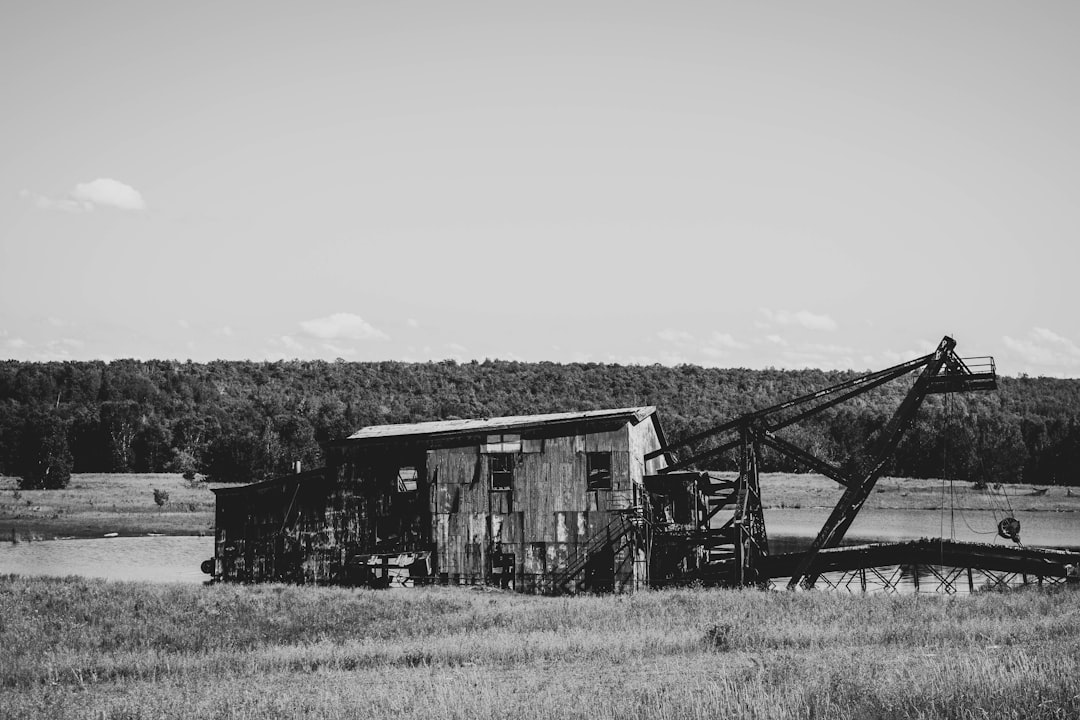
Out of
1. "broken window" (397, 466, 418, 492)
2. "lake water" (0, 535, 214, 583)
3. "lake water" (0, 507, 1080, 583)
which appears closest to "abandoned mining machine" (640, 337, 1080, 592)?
"lake water" (0, 507, 1080, 583)

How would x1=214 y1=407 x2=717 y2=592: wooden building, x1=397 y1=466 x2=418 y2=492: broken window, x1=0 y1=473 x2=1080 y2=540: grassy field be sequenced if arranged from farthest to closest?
x1=0 y1=473 x2=1080 y2=540: grassy field
x1=397 y1=466 x2=418 y2=492: broken window
x1=214 y1=407 x2=717 y2=592: wooden building

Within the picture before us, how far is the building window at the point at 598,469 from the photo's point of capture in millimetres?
39250

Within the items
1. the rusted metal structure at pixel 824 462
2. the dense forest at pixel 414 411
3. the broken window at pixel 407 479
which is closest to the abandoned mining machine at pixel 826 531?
the rusted metal structure at pixel 824 462

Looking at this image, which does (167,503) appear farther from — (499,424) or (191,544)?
(499,424)

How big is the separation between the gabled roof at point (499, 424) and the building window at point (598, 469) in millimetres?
1336

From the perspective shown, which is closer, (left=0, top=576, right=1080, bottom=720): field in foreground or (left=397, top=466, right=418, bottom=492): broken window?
(left=0, top=576, right=1080, bottom=720): field in foreground

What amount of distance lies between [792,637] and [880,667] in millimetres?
4760

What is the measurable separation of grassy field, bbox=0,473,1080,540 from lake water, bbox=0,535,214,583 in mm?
4663

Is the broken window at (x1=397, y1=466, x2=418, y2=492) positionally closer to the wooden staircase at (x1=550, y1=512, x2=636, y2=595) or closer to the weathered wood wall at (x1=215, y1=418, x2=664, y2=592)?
the weathered wood wall at (x1=215, y1=418, x2=664, y2=592)

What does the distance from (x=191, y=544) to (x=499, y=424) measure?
29431mm

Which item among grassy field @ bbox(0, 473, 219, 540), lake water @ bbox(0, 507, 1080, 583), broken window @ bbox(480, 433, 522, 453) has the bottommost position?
lake water @ bbox(0, 507, 1080, 583)

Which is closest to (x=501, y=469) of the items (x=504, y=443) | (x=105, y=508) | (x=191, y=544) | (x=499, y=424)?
(x=504, y=443)

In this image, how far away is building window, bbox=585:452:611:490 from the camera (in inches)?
1545

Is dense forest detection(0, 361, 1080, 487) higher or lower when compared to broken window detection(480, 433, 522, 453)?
higher
